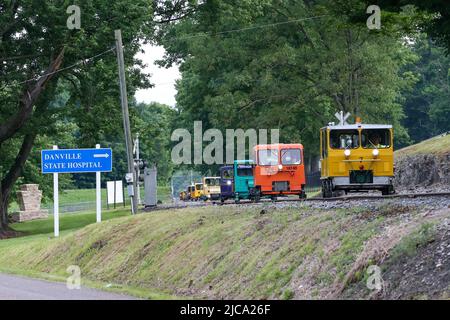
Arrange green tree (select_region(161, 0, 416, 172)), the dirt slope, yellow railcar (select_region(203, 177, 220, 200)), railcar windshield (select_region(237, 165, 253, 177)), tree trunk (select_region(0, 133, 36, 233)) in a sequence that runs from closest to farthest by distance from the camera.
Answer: the dirt slope < railcar windshield (select_region(237, 165, 253, 177)) < tree trunk (select_region(0, 133, 36, 233)) < green tree (select_region(161, 0, 416, 172)) < yellow railcar (select_region(203, 177, 220, 200))

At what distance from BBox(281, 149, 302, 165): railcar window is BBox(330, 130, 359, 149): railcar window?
8.12 metres

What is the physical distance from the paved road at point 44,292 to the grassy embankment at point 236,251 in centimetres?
88

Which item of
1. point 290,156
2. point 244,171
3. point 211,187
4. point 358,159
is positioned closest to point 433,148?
point 290,156

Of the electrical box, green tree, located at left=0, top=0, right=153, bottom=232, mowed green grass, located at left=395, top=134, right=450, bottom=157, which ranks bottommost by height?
the electrical box

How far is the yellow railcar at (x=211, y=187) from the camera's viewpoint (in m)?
82.0

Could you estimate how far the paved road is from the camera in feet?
56.7

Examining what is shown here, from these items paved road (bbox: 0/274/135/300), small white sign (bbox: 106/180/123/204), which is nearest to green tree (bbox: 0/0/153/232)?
small white sign (bbox: 106/180/123/204)

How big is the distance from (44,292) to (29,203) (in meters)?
60.7

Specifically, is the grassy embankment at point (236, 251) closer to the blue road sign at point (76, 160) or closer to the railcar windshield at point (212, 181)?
the blue road sign at point (76, 160)

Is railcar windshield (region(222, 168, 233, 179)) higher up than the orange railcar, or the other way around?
railcar windshield (region(222, 168, 233, 179))

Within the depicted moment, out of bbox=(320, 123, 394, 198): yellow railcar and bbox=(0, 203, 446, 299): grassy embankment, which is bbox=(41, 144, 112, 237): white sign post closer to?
bbox=(0, 203, 446, 299): grassy embankment

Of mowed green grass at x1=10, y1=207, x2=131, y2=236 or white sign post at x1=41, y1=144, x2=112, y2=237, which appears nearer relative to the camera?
white sign post at x1=41, y1=144, x2=112, y2=237

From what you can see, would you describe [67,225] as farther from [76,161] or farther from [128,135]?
[76,161]
